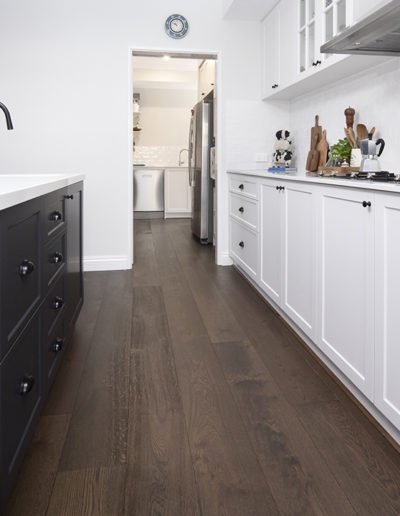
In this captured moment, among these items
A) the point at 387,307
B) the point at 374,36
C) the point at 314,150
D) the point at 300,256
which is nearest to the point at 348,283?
the point at 387,307

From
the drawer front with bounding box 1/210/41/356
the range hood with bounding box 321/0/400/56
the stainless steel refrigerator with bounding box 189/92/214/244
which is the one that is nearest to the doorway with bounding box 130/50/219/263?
the stainless steel refrigerator with bounding box 189/92/214/244

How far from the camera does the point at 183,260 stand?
4734 mm

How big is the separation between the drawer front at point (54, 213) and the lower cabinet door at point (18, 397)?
39 cm

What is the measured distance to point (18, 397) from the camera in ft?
4.33

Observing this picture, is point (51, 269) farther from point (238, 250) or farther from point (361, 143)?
point (238, 250)

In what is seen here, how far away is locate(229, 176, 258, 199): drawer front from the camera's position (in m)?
3.49

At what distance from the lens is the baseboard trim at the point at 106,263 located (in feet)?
14.3

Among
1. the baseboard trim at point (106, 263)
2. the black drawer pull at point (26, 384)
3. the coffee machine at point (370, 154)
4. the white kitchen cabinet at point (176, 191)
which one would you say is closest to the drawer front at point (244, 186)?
the coffee machine at point (370, 154)

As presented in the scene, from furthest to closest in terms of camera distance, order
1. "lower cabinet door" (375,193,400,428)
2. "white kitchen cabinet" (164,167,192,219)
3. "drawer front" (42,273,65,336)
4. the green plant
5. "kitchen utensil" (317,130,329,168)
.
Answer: "white kitchen cabinet" (164,167,192,219)
"kitchen utensil" (317,130,329,168)
the green plant
"drawer front" (42,273,65,336)
"lower cabinet door" (375,193,400,428)

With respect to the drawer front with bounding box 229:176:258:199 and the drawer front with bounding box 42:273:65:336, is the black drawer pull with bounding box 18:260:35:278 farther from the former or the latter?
the drawer front with bounding box 229:176:258:199

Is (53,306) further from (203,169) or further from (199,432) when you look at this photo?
(203,169)

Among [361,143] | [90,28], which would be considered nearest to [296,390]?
[361,143]

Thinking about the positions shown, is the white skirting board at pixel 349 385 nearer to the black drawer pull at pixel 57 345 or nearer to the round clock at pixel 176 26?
the black drawer pull at pixel 57 345

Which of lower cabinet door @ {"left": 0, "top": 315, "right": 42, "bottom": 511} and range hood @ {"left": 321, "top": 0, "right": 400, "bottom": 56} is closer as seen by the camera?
lower cabinet door @ {"left": 0, "top": 315, "right": 42, "bottom": 511}
